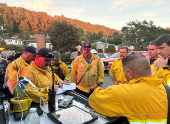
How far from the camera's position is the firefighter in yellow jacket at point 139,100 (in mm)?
1125

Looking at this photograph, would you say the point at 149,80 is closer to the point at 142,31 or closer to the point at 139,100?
the point at 139,100

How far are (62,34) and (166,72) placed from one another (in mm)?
22377

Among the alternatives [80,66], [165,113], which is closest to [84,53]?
[80,66]

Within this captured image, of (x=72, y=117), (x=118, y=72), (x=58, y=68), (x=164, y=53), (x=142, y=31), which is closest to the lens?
(x=72, y=117)

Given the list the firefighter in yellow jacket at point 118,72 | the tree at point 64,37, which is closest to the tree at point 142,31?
the tree at point 64,37

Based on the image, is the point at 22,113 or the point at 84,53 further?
the point at 84,53

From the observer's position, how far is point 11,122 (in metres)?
1.33

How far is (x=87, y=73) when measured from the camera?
3.25m

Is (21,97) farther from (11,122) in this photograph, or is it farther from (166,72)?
(166,72)

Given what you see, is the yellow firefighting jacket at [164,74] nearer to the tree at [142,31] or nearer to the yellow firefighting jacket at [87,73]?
the yellow firefighting jacket at [87,73]

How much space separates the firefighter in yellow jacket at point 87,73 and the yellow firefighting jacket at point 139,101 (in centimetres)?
200

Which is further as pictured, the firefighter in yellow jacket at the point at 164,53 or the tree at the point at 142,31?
the tree at the point at 142,31

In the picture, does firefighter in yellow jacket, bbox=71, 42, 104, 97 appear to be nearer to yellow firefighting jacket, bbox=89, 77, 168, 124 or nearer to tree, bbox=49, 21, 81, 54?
yellow firefighting jacket, bbox=89, 77, 168, 124

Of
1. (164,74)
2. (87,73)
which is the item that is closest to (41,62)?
(87,73)
